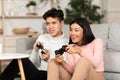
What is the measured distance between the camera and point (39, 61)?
8.26 feet

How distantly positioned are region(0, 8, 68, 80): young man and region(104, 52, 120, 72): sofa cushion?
0.70m

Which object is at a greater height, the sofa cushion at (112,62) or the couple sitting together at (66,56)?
the couple sitting together at (66,56)

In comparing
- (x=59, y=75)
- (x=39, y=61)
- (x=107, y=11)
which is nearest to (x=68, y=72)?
(x=59, y=75)

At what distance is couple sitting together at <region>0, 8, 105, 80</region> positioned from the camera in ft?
6.85

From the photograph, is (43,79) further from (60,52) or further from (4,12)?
(4,12)

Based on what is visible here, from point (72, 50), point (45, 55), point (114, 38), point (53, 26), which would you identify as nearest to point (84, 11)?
point (114, 38)

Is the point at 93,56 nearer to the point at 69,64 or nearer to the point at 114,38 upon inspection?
the point at 69,64

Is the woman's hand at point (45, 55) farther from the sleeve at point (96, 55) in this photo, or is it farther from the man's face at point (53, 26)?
the sleeve at point (96, 55)

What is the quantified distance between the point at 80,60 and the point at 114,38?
1.52 meters

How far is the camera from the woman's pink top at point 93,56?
7.10 ft

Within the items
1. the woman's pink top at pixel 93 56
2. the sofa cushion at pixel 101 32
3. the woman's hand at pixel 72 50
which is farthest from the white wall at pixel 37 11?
the woman's hand at pixel 72 50

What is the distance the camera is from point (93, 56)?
2.17 metres

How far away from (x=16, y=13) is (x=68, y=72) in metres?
2.91

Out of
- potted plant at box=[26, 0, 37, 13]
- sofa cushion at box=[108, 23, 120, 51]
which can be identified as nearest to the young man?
sofa cushion at box=[108, 23, 120, 51]
